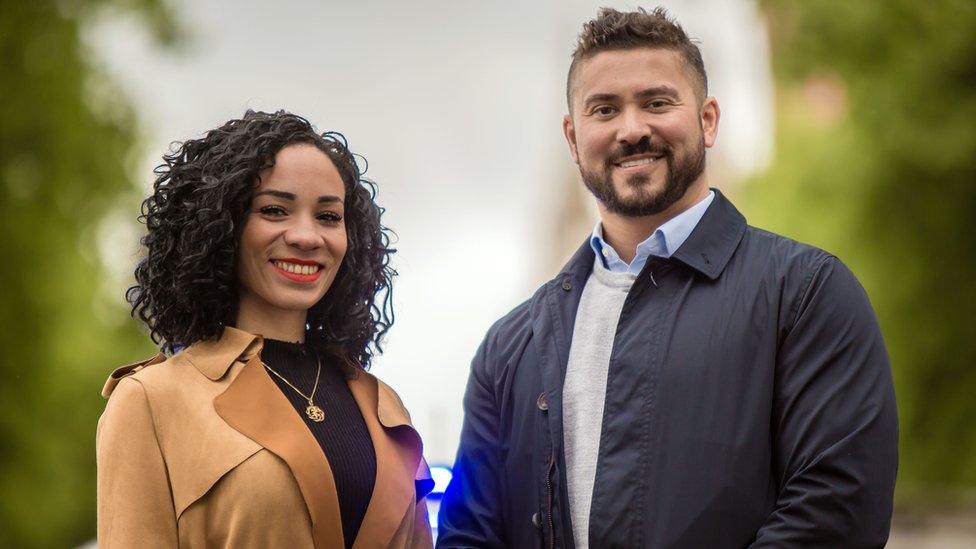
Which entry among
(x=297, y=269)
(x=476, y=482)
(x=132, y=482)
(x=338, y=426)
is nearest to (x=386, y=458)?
(x=338, y=426)

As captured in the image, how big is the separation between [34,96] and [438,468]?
654 centimetres

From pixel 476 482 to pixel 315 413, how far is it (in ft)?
1.53

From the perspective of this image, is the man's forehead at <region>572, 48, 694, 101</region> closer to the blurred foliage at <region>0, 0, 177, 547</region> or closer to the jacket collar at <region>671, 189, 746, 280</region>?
the jacket collar at <region>671, 189, 746, 280</region>

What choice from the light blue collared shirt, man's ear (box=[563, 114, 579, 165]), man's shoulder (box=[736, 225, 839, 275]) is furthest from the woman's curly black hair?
man's shoulder (box=[736, 225, 839, 275])

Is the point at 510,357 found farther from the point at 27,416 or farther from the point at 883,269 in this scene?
the point at 883,269

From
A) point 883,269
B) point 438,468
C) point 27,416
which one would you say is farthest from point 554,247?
point 438,468

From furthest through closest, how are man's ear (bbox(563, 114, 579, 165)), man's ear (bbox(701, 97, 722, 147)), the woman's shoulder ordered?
man's ear (bbox(563, 114, 579, 165)) → man's ear (bbox(701, 97, 722, 147)) → the woman's shoulder

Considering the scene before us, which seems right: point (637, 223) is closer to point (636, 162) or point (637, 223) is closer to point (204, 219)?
point (636, 162)

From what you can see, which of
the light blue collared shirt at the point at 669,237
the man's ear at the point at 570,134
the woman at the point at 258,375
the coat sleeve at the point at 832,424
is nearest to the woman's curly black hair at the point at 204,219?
the woman at the point at 258,375

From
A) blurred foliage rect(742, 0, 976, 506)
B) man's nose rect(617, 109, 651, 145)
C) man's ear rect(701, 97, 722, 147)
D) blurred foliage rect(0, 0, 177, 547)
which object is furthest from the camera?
blurred foliage rect(0, 0, 177, 547)

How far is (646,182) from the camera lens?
292 centimetres

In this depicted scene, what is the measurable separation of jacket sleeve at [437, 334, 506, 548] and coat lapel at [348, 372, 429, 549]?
0.40 ft

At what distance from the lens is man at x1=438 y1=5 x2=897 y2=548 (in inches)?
102

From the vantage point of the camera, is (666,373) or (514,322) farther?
(514,322)
